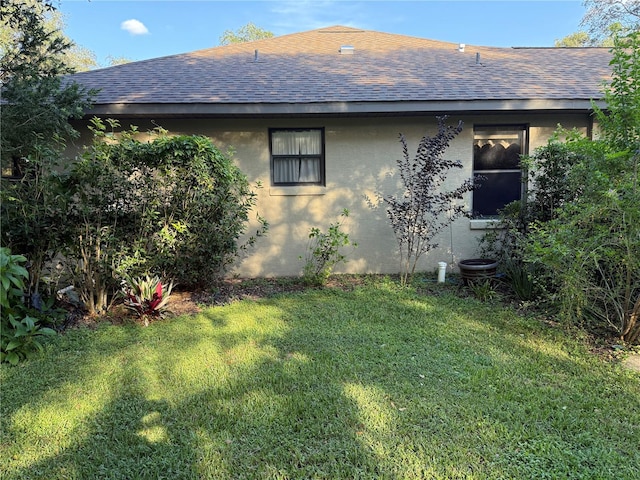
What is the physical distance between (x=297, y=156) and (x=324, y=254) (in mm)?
1915

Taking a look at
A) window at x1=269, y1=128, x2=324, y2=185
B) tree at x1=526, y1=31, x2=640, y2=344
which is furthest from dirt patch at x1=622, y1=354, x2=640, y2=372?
window at x1=269, y1=128, x2=324, y2=185

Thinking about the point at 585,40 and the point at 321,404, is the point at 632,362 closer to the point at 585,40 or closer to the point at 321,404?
the point at 321,404

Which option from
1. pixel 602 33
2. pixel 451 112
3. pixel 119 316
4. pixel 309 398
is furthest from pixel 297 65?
pixel 602 33

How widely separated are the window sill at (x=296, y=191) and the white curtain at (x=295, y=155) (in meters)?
0.20

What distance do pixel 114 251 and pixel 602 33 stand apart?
63.7 ft

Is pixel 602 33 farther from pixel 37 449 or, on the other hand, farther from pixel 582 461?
pixel 37 449

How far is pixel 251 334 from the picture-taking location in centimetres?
441

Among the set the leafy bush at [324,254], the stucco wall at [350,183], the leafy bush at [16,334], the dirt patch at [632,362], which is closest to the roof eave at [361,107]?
the stucco wall at [350,183]

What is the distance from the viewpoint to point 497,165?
716 centimetres

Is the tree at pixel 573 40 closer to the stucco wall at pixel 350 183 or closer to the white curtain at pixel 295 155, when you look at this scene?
the stucco wall at pixel 350 183

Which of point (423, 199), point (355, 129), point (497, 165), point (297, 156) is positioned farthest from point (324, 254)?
point (497, 165)

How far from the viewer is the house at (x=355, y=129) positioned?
640 centimetres

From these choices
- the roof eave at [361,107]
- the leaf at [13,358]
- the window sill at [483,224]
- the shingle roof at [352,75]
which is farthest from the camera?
the window sill at [483,224]

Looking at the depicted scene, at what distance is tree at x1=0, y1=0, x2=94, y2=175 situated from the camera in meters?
4.50
